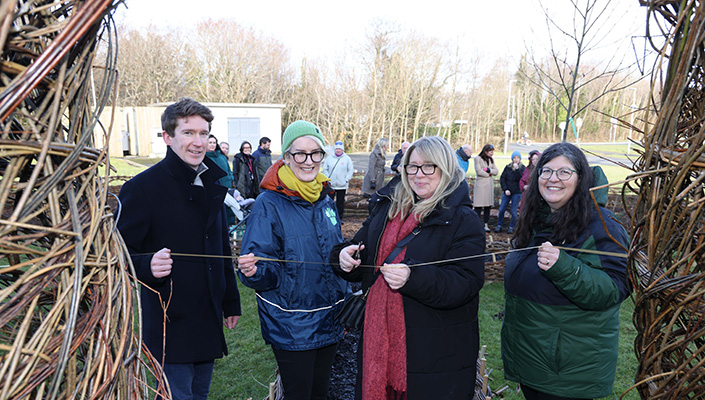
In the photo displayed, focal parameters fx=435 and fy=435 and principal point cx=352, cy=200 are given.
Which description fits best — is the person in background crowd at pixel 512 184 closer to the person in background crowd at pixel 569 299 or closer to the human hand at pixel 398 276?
the person in background crowd at pixel 569 299

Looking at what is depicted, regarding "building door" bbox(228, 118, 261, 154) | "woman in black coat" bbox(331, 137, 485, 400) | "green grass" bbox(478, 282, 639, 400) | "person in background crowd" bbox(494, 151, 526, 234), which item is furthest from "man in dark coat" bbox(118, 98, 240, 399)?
"building door" bbox(228, 118, 261, 154)

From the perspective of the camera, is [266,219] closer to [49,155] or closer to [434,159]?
[434,159]

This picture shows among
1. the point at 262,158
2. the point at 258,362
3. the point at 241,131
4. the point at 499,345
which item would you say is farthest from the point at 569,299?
the point at 241,131

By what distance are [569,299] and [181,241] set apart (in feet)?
6.85

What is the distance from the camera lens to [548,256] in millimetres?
2014

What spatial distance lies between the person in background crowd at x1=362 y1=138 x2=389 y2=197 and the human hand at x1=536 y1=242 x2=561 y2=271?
28.0ft

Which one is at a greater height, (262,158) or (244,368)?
(262,158)

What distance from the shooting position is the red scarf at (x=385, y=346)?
2223 mm

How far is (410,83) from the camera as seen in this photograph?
3544 cm

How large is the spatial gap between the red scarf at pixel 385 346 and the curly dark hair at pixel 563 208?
0.70m

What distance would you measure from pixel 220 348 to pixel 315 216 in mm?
963

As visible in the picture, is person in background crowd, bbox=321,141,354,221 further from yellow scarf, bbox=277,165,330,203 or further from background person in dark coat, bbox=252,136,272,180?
yellow scarf, bbox=277,165,330,203

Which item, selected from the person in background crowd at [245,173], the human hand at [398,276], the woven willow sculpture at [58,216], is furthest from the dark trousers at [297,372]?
the person in background crowd at [245,173]

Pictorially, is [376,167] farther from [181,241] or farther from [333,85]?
[333,85]
